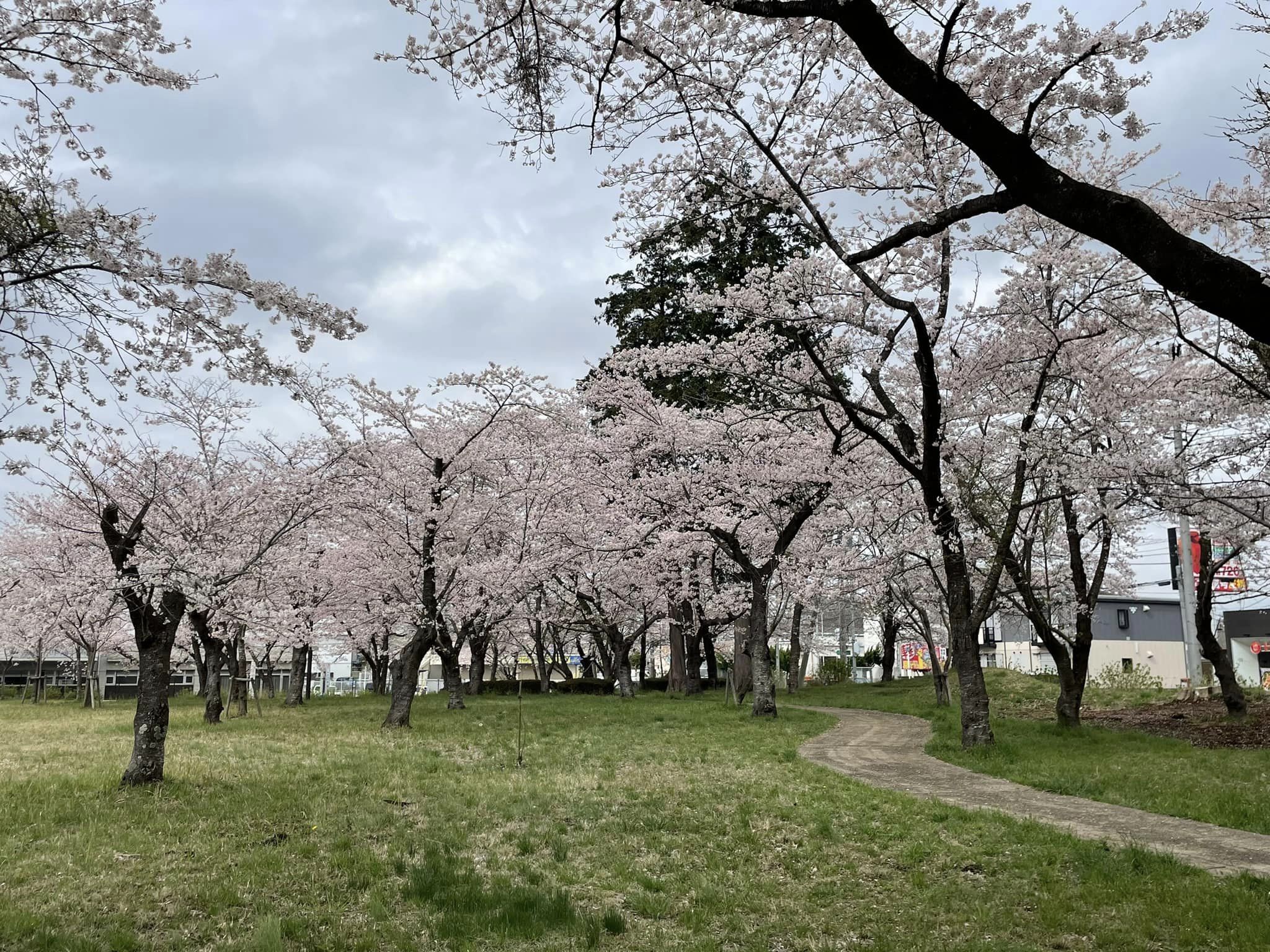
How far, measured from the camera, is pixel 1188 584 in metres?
22.5

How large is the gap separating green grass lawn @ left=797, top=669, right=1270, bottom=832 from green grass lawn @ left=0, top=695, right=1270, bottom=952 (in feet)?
3.02

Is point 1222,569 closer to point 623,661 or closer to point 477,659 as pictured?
point 623,661

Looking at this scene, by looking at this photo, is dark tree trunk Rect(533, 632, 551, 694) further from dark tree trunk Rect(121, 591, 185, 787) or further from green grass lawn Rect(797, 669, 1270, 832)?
dark tree trunk Rect(121, 591, 185, 787)

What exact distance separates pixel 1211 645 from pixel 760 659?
382 inches

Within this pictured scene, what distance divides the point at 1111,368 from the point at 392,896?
15.1 m

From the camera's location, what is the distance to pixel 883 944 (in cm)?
526

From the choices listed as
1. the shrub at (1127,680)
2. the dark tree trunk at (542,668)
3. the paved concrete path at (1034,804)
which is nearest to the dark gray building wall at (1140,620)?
the shrub at (1127,680)

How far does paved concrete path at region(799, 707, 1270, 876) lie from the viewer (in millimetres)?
7156

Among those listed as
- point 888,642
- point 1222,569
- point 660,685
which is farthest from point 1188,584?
point 660,685

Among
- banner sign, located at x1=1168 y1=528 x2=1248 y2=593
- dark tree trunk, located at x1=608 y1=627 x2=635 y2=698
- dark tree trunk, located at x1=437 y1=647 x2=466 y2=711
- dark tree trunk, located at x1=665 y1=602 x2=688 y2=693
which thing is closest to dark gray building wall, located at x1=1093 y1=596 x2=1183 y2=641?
banner sign, located at x1=1168 y1=528 x2=1248 y2=593

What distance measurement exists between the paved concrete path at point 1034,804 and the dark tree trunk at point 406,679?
9.36 metres

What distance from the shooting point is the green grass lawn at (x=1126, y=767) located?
9047 millimetres

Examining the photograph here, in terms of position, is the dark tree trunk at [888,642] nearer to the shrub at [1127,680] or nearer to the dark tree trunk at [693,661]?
the dark tree trunk at [693,661]

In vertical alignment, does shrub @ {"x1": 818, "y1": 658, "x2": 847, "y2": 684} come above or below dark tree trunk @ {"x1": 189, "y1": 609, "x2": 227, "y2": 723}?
below
